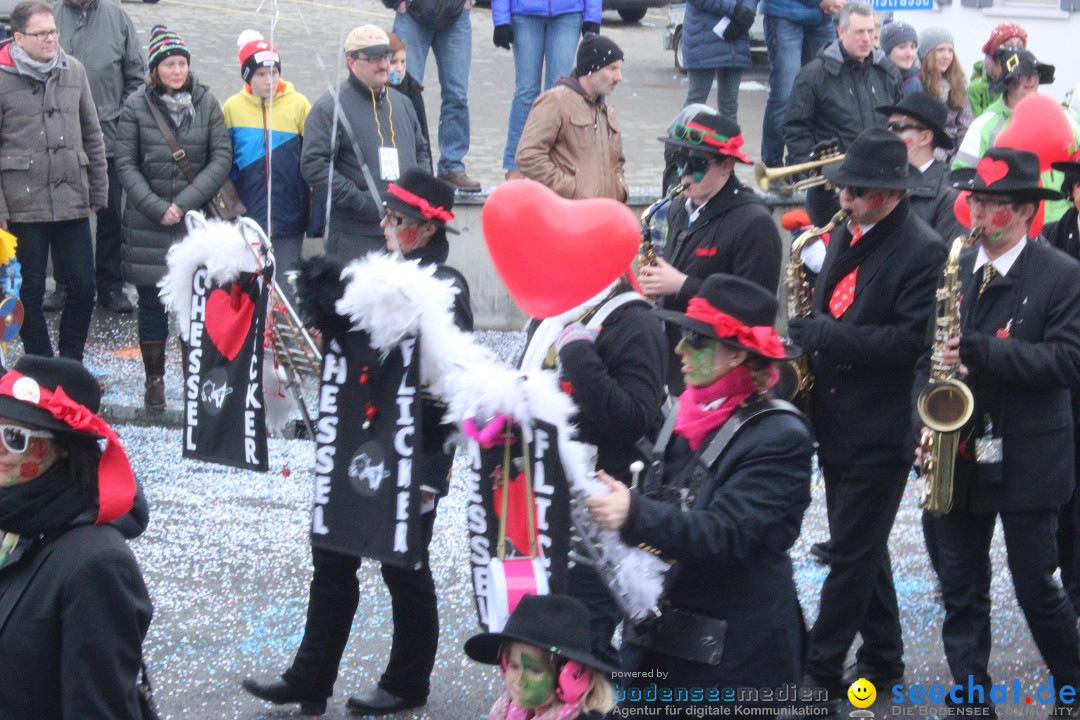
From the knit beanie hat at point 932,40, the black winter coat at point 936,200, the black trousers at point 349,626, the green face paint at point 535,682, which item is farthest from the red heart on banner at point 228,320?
the knit beanie hat at point 932,40

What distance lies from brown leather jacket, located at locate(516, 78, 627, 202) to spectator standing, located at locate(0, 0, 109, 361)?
A: 274cm

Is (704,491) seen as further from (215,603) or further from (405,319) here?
(215,603)

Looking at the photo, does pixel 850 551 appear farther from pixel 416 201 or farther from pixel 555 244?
pixel 416 201

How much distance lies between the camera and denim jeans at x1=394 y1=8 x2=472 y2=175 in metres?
10.4

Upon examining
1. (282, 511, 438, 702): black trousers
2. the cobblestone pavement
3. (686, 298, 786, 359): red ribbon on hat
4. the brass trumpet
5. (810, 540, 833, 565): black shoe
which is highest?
(686, 298, 786, 359): red ribbon on hat

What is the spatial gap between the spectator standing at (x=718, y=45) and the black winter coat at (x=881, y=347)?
219 inches

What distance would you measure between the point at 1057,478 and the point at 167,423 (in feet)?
18.2

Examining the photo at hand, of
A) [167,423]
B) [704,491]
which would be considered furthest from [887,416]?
[167,423]

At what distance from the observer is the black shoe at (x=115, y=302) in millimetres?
10406

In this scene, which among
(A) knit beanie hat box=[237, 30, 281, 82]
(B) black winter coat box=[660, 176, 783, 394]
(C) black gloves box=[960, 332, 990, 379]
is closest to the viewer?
(C) black gloves box=[960, 332, 990, 379]

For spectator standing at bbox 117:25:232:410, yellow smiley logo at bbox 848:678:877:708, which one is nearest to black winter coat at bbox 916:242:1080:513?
yellow smiley logo at bbox 848:678:877:708

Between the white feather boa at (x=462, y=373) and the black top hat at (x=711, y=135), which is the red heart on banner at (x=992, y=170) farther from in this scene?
the white feather boa at (x=462, y=373)

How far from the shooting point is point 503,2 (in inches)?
404

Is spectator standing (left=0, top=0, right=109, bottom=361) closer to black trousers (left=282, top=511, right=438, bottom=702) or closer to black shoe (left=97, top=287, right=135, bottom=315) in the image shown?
black shoe (left=97, top=287, right=135, bottom=315)
